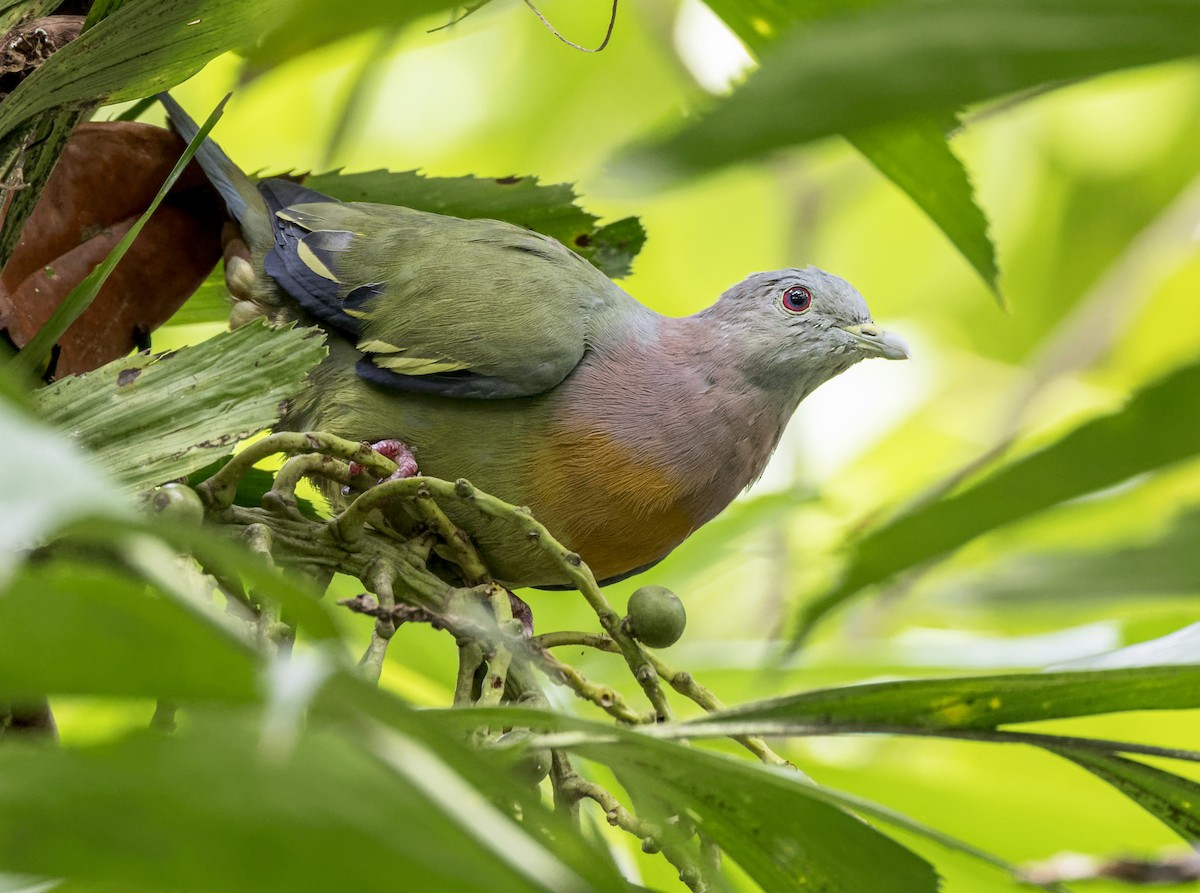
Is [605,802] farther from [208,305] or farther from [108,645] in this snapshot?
[208,305]

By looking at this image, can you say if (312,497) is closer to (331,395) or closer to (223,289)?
(331,395)

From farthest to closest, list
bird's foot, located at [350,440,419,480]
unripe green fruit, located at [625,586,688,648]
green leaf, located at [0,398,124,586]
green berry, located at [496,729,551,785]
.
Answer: bird's foot, located at [350,440,419,480] < unripe green fruit, located at [625,586,688,648] < green berry, located at [496,729,551,785] < green leaf, located at [0,398,124,586]

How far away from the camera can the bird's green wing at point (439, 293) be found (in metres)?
2.62

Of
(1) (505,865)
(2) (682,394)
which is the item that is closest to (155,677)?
(1) (505,865)

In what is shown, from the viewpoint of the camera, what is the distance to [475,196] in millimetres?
2346

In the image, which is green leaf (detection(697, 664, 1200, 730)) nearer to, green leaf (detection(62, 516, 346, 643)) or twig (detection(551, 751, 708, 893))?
twig (detection(551, 751, 708, 893))

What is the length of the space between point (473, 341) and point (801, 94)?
205cm

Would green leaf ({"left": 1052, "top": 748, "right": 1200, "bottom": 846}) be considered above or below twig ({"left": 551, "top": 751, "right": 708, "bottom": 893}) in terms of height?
above

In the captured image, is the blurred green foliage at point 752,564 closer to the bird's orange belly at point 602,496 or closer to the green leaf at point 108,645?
the green leaf at point 108,645

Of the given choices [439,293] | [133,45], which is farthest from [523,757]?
[439,293]

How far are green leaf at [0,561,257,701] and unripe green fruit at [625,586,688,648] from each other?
845 mm

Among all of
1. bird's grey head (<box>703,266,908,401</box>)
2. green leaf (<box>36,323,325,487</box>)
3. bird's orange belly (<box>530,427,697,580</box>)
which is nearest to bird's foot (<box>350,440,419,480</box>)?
bird's orange belly (<box>530,427,697,580</box>)

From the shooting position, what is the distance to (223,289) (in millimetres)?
2537

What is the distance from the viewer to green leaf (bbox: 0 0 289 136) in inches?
61.0
